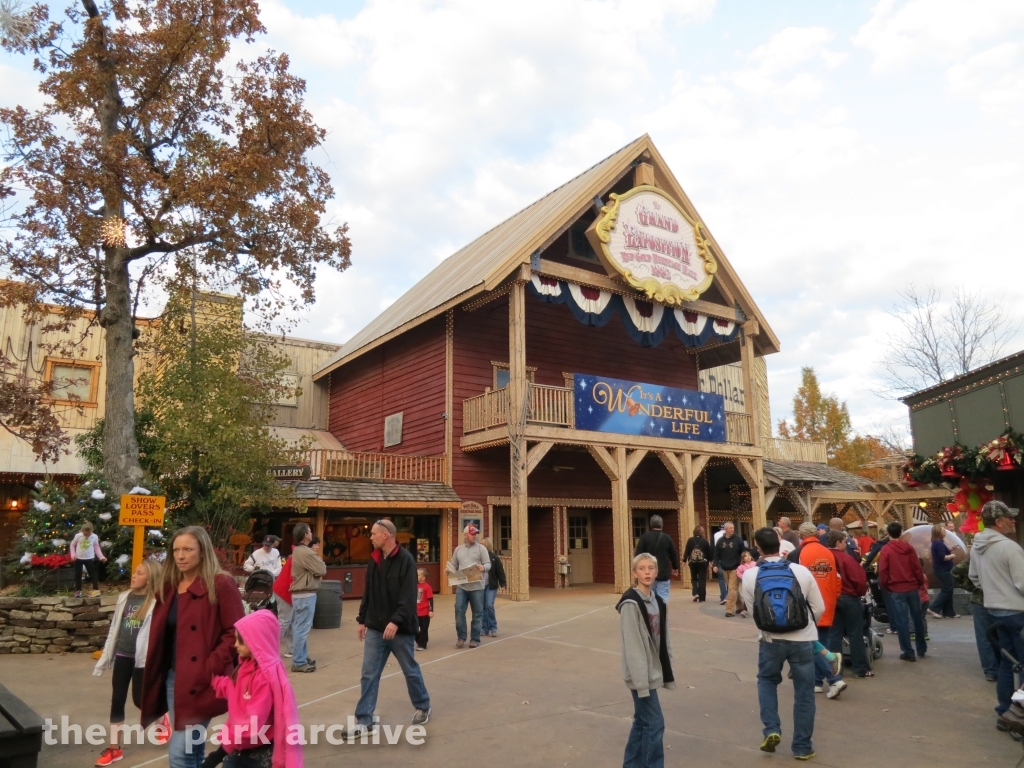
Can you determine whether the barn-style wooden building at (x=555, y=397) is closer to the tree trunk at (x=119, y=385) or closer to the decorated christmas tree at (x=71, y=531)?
the tree trunk at (x=119, y=385)

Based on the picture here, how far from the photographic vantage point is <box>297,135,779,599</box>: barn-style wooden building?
16719 millimetres

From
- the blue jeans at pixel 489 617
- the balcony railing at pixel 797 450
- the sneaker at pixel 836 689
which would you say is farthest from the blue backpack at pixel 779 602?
the balcony railing at pixel 797 450

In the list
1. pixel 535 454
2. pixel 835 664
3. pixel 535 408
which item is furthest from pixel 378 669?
pixel 535 408

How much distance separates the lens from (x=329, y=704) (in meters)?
6.96

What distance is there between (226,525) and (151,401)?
2.80 meters

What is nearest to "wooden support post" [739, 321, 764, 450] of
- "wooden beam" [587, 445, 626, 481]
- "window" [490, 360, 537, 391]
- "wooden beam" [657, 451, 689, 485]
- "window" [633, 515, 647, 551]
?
"wooden beam" [657, 451, 689, 485]

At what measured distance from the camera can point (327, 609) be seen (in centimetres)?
1181

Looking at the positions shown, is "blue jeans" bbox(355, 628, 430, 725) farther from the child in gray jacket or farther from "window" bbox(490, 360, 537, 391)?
"window" bbox(490, 360, 537, 391)

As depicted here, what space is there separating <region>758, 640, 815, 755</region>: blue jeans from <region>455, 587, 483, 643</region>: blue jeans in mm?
5167

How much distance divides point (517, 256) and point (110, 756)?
1251 cm

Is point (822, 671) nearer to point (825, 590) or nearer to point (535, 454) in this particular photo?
point (825, 590)

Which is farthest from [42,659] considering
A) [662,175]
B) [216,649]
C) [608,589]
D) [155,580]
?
[662,175]

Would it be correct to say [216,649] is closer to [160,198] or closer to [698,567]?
[160,198]

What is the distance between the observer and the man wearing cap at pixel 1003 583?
593cm
